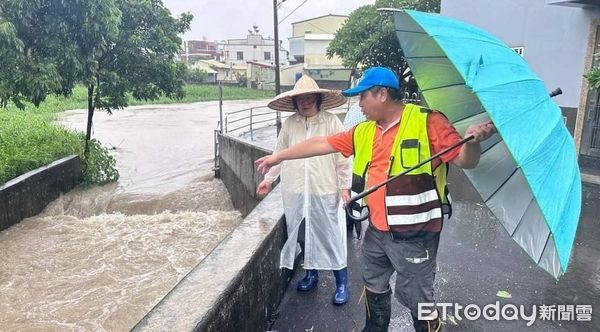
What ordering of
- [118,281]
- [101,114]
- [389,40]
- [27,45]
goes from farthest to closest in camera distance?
[101,114], [389,40], [27,45], [118,281]

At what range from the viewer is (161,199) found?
10.5 metres

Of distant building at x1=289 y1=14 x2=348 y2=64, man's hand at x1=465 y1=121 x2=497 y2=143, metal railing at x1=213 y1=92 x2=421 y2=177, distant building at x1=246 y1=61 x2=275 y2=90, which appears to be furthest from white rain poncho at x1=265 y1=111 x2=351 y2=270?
distant building at x1=246 y1=61 x2=275 y2=90

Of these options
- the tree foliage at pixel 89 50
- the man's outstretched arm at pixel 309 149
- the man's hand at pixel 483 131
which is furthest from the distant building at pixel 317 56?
the man's hand at pixel 483 131

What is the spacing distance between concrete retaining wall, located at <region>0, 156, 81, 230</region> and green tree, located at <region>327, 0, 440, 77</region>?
1068cm

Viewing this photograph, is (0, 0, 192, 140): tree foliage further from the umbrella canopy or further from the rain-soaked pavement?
the umbrella canopy

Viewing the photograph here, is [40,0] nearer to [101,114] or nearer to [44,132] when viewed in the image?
[44,132]

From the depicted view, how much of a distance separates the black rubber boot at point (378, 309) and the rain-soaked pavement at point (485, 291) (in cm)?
58

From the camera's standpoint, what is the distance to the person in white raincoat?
340 centimetres

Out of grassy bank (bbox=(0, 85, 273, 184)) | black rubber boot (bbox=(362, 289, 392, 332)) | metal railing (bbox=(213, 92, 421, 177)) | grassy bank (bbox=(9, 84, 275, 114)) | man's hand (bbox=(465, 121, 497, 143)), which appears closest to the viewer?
man's hand (bbox=(465, 121, 497, 143))

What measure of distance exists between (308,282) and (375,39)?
14.4 metres

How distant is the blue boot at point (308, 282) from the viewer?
12.4ft

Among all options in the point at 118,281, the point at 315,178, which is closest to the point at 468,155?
the point at 315,178

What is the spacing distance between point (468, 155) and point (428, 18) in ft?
2.16

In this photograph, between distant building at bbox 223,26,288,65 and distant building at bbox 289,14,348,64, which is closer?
distant building at bbox 289,14,348,64
